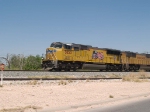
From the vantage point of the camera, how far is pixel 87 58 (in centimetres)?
3622

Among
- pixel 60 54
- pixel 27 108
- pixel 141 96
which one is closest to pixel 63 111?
pixel 27 108

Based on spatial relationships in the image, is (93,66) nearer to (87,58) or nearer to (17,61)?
(87,58)

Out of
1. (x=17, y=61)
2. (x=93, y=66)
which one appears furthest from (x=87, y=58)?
(x=17, y=61)

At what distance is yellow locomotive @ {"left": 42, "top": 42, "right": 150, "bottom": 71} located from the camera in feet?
105

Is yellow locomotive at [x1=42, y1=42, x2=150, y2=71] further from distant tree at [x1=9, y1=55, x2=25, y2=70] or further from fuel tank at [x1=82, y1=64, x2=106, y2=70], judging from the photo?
distant tree at [x1=9, y1=55, x2=25, y2=70]

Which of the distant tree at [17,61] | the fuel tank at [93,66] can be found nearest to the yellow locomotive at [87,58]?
the fuel tank at [93,66]

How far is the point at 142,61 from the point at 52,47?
22.4 m

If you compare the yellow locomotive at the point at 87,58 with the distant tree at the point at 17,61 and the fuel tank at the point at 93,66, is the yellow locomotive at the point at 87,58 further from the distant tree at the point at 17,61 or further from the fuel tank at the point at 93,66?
the distant tree at the point at 17,61

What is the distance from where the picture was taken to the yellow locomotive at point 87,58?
105 ft

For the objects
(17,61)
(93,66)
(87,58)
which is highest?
(87,58)

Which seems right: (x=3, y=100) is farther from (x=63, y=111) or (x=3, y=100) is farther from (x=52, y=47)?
(x=52, y=47)

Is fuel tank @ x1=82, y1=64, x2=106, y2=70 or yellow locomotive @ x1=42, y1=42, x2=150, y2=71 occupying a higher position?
yellow locomotive @ x1=42, y1=42, x2=150, y2=71

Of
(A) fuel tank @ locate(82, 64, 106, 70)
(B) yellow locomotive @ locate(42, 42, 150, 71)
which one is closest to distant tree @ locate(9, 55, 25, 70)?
(B) yellow locomotive @ locate(42, 42, 150, 71)

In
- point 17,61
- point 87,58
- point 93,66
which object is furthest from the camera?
point 17,61
